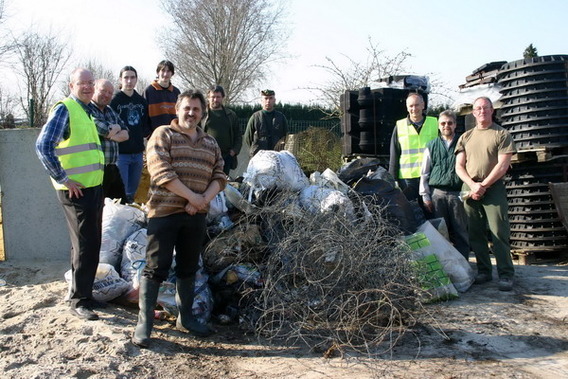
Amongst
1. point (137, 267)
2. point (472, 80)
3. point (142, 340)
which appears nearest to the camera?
point (142, 340)

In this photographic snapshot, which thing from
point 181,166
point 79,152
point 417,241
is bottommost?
point 417,241

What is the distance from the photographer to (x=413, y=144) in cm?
617

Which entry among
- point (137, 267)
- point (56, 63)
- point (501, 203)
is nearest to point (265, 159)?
point (137, 267)

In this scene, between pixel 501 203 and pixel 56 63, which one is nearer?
pixel 501 203

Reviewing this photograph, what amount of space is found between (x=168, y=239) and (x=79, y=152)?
1049mm

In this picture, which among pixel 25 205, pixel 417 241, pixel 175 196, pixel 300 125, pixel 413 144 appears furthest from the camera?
pixel 300 125

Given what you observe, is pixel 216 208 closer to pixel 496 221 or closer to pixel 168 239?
pixel 168 239

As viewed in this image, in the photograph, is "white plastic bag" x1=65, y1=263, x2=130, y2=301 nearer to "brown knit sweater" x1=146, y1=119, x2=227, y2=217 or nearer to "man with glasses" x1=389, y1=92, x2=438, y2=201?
"brown knit sweater" x1=146, y1=119, x2=227, y2=217

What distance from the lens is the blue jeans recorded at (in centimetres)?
588

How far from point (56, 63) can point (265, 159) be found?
1881 centimetres

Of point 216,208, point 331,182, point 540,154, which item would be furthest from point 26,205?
point 540,154

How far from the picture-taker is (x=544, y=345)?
3953 mm

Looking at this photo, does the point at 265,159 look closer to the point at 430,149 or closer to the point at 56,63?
the point at 430,149

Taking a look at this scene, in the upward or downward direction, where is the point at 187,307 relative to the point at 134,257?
downward
